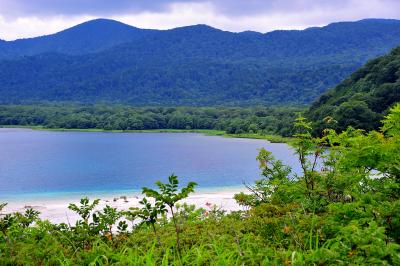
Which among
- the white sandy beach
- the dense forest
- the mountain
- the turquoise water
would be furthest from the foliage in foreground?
the dense forest

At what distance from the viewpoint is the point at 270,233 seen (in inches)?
224

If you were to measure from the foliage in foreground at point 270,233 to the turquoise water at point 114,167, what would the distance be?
3420cm

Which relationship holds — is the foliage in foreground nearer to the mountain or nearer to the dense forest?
the mountain

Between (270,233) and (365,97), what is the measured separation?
73765 mm

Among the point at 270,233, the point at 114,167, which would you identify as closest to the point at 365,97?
the point at 114,167

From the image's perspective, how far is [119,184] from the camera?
4447 centimetres

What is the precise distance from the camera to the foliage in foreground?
146 inches

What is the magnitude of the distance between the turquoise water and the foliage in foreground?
34.2m

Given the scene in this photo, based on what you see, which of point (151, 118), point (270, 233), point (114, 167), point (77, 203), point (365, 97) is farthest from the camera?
point (151, 118)

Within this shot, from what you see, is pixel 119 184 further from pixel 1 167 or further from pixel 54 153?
pixel 54 153

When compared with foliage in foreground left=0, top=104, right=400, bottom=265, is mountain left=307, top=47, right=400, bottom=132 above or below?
above

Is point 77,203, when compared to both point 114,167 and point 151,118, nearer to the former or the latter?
point 114,167

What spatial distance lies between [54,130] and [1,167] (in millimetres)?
79110

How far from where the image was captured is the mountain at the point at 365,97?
6869 cm
